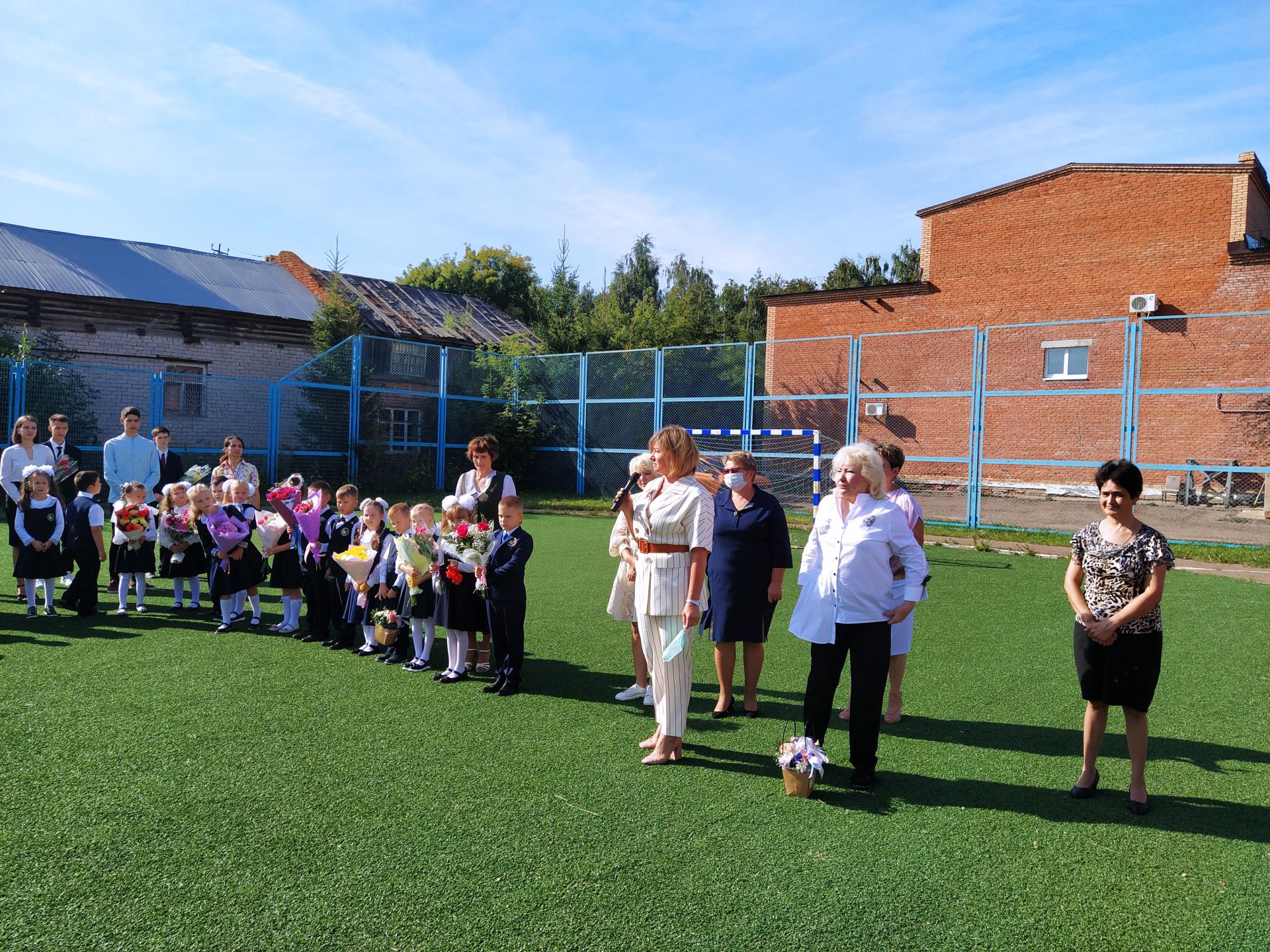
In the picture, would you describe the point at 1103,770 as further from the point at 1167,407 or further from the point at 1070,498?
the point at 1167,407

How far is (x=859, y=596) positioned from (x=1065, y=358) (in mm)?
20546

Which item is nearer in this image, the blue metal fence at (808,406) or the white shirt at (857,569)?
the white shirt at (857,569)

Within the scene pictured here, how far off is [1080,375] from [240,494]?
2046cm

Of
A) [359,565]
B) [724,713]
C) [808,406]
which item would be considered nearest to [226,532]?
[359,565]

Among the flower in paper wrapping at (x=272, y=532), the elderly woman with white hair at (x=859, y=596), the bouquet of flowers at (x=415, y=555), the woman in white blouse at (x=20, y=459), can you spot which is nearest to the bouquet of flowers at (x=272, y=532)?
the flower in paper wrapping at (x=272, y=532)

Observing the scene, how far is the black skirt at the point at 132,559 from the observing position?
27.1 ft

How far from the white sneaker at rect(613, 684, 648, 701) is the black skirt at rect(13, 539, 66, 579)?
5.43 metres

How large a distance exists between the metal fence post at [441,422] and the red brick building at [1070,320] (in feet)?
26.7

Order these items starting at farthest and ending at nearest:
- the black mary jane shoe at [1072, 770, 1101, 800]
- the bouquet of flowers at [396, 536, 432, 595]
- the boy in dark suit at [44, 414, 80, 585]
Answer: the boy in dark suit at [44, 414, 80, 585] < the bouquet of flowers at [396, 536, 432, 595] < the black mary jane shoe at [1072, 770, 1101, 800]

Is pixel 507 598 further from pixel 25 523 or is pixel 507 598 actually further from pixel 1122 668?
pixel 25 523

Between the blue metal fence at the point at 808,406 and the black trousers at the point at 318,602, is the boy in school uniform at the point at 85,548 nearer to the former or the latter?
the black trousers at the point at 318,602

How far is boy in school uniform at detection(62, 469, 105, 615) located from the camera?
26.0ft

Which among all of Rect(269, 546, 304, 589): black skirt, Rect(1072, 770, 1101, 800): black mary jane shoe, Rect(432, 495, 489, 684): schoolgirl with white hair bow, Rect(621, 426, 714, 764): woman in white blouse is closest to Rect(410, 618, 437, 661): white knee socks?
Rect(432, 495, 489, 684): schoolgirl with white hair bow

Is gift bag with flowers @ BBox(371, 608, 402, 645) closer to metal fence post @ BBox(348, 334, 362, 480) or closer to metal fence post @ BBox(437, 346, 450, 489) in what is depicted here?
metal fence post @ BBox(348, 334, 362, 480)
